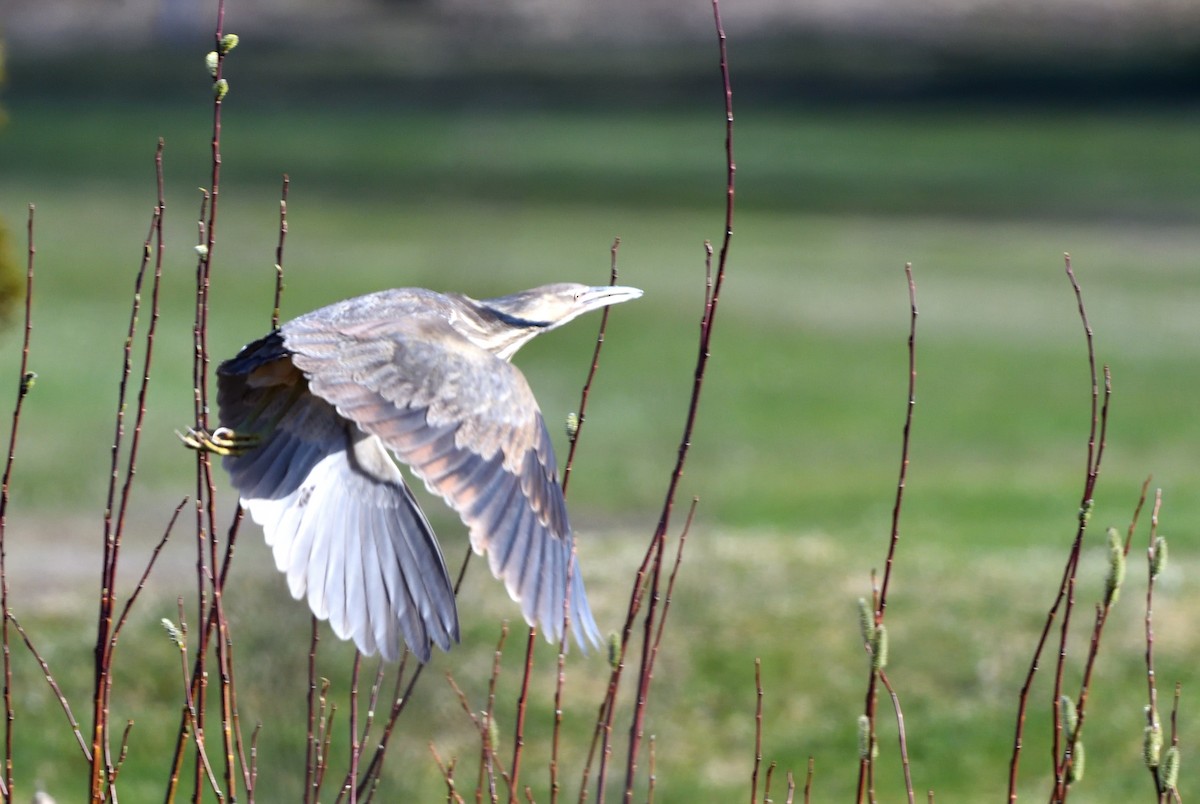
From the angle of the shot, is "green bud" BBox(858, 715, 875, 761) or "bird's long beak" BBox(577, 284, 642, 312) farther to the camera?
"bird's long beak" BBox(577, 284, 642, 312)

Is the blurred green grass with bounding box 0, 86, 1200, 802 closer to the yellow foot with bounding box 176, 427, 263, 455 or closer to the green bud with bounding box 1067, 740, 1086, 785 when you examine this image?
the yellow foot with bounding box 176, 427, 263, 455

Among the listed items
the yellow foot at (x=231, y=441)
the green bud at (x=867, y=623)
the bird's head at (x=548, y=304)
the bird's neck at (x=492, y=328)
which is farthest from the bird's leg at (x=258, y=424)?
the green bud at (x=867, y=623)

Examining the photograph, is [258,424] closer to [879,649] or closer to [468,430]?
[468,430]

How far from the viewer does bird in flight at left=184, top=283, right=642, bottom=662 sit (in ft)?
10.5

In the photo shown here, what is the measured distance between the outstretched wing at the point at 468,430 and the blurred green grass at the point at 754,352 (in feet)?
4.14

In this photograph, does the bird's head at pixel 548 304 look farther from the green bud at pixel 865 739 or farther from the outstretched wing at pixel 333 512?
the green bud at pixel 865 739

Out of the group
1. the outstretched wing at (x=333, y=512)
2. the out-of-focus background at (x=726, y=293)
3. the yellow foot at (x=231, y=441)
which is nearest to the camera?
the outstretched wing at (x=333, y=512)

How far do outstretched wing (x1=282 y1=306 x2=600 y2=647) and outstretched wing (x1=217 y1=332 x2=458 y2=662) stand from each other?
0.14m

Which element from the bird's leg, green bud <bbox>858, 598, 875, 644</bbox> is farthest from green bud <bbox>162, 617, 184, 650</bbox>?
green bud <bbox>858, 598, 875, 644</bbox>

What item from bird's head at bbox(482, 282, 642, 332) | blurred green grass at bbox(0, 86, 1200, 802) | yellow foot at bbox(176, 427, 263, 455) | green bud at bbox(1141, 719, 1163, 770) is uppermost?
bird's head at bbox(482, 282, 642, 332)

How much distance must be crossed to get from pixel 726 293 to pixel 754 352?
9.15 feet

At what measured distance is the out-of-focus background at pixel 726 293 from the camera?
279 inches

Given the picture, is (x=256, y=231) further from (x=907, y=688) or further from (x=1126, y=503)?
(x=907, y=688)

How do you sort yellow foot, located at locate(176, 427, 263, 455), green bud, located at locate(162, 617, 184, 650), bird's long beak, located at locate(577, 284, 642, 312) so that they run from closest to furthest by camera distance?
green bud, located at locate(162, 617, 184, 650) < yellow foot, located at locate(176, 427, 263, 455) < bird's long beak, located at locate(577, 284, 642, 312)
